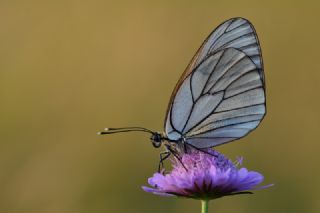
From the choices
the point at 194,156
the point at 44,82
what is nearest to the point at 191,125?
the point at 194,156

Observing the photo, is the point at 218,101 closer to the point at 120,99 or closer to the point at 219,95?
the point at 219,95

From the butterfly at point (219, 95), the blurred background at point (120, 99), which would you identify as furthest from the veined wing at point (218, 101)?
the blurred background at point (120, 99)

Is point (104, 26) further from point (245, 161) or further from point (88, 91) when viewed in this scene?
point (245, 161)

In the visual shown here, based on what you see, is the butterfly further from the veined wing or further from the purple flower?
the purple flower

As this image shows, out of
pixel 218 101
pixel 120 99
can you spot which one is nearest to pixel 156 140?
pixel 218 101

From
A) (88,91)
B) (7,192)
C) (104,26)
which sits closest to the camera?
(7,192)

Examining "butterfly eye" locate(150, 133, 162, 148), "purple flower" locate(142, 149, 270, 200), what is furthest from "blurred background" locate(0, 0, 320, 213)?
"purple flower" locate(142, 149, 270, 200)
